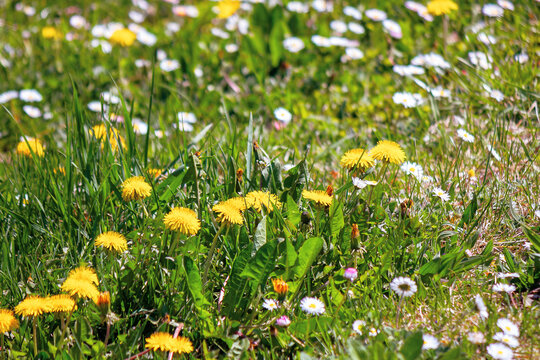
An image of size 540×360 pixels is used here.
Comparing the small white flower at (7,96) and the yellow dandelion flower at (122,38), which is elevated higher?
the yellow dandelion flower at (122,38)

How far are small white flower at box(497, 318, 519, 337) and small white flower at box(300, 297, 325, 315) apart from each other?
0.56m

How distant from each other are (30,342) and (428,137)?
218cm

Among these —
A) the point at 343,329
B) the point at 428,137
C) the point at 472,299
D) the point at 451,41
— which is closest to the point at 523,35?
the point at 451,41

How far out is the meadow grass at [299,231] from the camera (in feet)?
6.26

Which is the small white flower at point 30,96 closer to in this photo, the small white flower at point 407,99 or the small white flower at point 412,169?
the small white flower at point 407,99

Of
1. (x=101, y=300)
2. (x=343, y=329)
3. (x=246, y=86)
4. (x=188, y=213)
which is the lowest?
(x=246, y=86)

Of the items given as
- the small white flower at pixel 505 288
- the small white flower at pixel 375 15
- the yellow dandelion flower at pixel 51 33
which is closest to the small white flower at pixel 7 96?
the yellow dandelion flower at pixel 51 33

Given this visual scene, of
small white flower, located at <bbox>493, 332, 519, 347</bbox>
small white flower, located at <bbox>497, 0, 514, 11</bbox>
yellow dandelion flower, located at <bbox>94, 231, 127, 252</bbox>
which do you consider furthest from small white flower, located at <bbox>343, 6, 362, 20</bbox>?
small white flower, located at <bbox>493, 332, 519, 347</bbox>

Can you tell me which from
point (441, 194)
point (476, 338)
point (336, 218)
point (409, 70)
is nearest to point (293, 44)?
point (409, 70)

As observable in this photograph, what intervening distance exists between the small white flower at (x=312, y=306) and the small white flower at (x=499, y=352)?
0.53m

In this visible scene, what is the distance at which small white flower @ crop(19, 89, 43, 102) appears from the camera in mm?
4027

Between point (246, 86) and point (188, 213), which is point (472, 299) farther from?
point (246, 86)

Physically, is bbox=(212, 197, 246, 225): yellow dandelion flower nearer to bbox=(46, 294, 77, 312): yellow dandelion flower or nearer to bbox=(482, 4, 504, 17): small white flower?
bbox=(46, 294, 77, 312): yellow dandelion flower

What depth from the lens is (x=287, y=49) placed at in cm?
435
